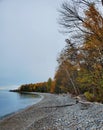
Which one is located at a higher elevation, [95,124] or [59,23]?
[59,23]

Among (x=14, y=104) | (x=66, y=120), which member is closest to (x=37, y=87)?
(x=14, y=104)

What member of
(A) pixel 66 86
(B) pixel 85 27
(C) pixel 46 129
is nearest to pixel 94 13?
(B) pixel 85 27

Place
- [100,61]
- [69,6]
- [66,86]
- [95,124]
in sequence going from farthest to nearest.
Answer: [66,86]
[100,61]
[69,6]
[95,124]

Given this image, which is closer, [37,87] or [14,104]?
[14,104]

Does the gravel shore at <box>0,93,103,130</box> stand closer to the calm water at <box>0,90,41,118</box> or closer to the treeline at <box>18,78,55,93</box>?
the calm water at <box>0,90,41,118</box>

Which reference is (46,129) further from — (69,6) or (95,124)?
(69,6)

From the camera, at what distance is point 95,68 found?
2334 cm

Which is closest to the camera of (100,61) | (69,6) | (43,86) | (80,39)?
(69,6)

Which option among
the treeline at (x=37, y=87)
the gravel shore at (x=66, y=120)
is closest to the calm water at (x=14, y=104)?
the gravel shore at (x=66, y=120)

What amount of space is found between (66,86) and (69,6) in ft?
156

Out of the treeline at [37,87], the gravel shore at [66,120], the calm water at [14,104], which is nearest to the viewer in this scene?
the gravel shore at [66,120]

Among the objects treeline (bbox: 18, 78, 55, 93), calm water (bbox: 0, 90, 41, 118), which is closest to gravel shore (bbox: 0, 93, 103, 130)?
calm water (bbox: 0, 90, 41, 118)

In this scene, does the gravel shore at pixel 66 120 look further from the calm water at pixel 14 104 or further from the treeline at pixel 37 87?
the treeline at pixel 37 87

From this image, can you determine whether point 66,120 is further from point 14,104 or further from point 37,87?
point 37,87
